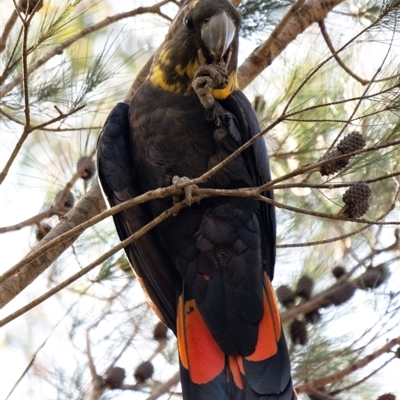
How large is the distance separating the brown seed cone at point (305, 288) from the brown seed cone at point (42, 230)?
120 cm

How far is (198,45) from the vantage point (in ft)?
9.32

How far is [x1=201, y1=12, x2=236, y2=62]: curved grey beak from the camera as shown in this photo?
8.76 ft

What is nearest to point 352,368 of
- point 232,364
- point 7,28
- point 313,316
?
point 313,316

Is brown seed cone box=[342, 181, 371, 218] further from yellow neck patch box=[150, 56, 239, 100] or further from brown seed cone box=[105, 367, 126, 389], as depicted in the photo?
brown seed cone box=[105, 367, 126, 389]

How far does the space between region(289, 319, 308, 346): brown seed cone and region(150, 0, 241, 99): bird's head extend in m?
1.17

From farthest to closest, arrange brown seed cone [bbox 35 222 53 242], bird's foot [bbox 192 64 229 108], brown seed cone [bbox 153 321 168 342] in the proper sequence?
brown seed cone [bbox 153 321 168 342], brown seed cone [bbox 35 222 53 242], bird's foot [bbox 192 64 229 108]

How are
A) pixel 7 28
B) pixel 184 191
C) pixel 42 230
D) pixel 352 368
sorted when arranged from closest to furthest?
pixel 184 191 < pixel 352 368 < pixel 7 28 < pixel 42 230

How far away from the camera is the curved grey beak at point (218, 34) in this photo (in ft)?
8.76

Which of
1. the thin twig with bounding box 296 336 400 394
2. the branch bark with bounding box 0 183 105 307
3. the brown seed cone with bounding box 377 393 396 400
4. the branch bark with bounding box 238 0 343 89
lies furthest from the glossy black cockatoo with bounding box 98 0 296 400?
the brown seed cone with bounding box 377 393 396 400

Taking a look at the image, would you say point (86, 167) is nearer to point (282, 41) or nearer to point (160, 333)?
point (160, 333)

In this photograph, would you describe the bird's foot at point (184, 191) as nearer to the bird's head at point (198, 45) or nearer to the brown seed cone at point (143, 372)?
the bird's head at point (198, 45)

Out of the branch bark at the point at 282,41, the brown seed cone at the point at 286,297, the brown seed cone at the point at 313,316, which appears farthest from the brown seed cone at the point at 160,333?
the branch bark at the point at 282,41

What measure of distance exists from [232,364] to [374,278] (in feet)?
3.08

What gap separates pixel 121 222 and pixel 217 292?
481 millimetres
